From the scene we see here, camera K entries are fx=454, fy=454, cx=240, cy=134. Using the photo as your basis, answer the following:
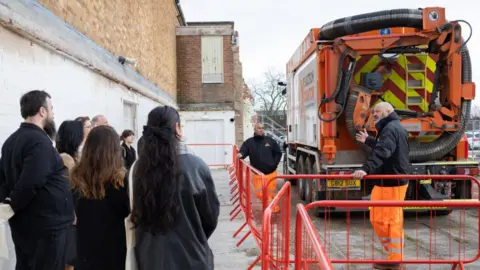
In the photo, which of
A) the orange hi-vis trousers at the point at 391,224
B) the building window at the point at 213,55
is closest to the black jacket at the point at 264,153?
the orange hi-vis trousers at the point at 391,224

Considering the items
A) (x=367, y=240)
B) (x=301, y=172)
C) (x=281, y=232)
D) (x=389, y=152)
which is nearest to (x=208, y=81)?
(x=301, y=172)

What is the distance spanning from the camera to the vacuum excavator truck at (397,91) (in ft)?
25.0

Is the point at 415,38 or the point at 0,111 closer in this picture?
the point at 0,111

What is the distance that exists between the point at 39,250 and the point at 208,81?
1804cm

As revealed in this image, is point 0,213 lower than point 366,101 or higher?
lower

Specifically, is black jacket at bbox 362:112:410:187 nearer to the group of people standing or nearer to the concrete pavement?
the concrete pavement

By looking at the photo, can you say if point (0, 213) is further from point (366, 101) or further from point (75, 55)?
point (366, 101)

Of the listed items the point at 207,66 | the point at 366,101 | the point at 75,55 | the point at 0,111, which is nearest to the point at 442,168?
the point at 366,101

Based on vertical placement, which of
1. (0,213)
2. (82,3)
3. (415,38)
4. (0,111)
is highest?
(82,3)

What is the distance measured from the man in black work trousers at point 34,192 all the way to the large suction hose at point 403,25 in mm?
5550

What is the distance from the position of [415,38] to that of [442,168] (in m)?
2.29

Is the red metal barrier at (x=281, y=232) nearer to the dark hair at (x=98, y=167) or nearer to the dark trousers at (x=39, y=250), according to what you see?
the dark hair at (x=98, y=167)

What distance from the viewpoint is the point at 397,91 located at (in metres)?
8.50

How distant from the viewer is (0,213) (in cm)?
323
